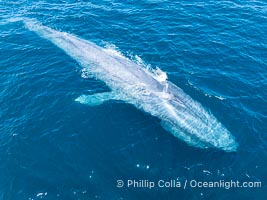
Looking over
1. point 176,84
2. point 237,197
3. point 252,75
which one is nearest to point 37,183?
point 237,197

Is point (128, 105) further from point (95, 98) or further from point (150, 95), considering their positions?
point (95, 98)

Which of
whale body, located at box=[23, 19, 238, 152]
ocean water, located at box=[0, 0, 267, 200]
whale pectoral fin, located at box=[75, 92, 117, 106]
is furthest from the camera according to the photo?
whale pectoral fin, located at box=[75, 92, 117, 106]

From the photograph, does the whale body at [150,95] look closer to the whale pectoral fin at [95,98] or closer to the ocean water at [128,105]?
the whale pectoral fin at [95,98]

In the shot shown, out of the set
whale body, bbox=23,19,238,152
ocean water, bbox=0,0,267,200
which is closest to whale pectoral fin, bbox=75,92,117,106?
whale body, bbox=23,19,238,152

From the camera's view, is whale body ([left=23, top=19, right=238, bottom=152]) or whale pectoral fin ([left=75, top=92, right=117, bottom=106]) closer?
whale body ([left=23, top=19, right=238, bottom=152])

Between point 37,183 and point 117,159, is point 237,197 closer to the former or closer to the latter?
point 117,159

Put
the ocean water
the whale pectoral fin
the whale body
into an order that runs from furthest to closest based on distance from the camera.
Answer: the whale pectoral fin → the whale body → the ocean water

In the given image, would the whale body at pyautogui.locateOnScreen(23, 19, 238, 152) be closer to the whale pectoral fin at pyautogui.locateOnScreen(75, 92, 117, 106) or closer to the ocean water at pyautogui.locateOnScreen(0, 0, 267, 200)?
the whale pectoral fin at pyautogui.locateOnScreen(75, 92, 117, 106)
